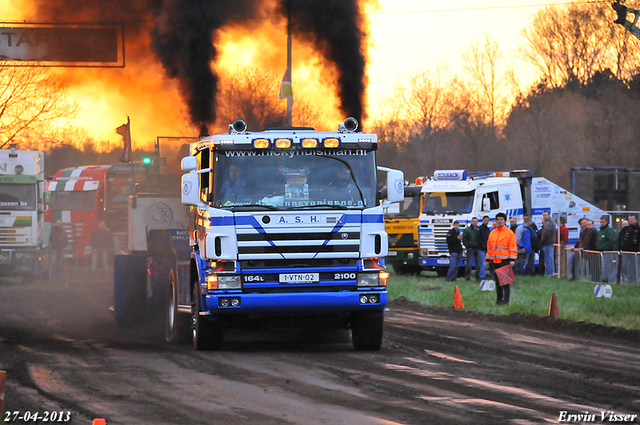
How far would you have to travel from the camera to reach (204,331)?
11945 millimetres

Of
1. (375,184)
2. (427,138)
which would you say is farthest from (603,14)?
(375,184)

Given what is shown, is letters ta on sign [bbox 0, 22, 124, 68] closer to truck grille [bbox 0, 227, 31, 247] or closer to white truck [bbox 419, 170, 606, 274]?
truck grille [bbox 0, 227, 31, 247]

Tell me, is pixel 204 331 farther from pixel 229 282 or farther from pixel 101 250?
pixel 101 250

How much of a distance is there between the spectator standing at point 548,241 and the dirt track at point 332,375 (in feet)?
33.9

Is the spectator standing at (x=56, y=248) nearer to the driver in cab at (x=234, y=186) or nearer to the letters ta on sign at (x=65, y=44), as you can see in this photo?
the letters ta on sign at (x=65, y=44)

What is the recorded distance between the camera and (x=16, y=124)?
130 ft

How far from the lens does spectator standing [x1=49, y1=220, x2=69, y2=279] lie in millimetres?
31141

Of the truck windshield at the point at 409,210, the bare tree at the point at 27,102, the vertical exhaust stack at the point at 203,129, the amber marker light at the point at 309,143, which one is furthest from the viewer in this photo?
the bare tree at the point at 27,102

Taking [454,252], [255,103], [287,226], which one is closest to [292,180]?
[287,226]

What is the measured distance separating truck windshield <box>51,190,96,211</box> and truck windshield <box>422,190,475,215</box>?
1535 cm

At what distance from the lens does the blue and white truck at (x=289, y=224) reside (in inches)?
441

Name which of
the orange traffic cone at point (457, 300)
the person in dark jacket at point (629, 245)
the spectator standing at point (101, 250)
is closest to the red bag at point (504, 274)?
the orange traffic cone at point (457, 300)

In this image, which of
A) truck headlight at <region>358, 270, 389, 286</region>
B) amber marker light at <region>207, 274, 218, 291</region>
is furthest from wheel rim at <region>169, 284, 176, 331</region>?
truck headlight at <region>358, 270, 389, 286</region>

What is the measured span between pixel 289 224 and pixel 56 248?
2220 cm
